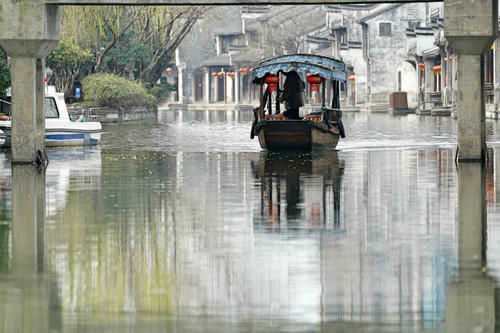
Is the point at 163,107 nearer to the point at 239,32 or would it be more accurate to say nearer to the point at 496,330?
the point at 239,32

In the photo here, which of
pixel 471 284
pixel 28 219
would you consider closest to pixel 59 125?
pixel 28 219

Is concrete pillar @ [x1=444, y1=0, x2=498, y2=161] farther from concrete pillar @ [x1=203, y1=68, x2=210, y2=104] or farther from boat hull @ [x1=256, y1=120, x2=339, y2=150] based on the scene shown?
concrete pillar @ [x1=203, y1=68, x2=210, y2=104]

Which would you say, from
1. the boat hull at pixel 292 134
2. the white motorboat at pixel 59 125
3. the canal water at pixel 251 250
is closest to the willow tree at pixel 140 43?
the white motorboat at pixel 59 125

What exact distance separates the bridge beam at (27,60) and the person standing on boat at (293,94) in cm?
967

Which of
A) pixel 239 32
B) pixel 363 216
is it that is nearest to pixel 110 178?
pixel 363 216

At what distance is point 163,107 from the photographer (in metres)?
129

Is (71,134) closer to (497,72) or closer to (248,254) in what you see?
(248,254)

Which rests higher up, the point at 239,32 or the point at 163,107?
the point at 239,32

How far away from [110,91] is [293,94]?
29.6 m

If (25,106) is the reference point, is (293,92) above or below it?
above

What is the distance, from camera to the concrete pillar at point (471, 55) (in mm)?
22406

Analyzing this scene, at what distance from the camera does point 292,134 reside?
102ft

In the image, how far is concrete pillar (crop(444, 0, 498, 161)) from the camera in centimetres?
2241

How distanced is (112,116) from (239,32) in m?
67.6
